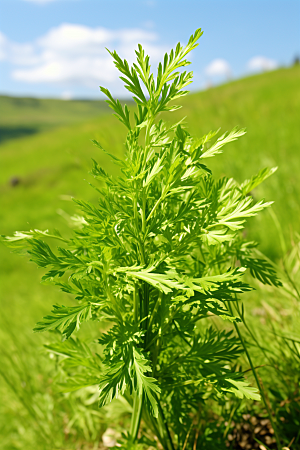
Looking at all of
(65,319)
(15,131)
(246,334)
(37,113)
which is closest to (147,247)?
(65,319)

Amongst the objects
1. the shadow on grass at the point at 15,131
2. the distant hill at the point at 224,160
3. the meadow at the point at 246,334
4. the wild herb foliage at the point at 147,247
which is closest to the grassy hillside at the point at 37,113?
the shadow on grass at the point at 15,131

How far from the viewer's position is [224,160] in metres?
4.23

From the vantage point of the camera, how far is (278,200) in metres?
3.10

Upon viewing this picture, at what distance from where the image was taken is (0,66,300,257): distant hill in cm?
298

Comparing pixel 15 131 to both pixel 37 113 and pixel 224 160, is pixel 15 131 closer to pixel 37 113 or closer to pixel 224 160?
pixel 37 113

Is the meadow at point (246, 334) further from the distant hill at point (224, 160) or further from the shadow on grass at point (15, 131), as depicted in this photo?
the shadow on grass at point (15, 131)

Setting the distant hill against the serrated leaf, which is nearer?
the serrated leaf

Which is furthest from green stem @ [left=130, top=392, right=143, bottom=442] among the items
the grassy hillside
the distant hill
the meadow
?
the grassy hillside

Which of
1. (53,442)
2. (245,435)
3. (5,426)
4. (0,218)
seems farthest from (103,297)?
(0,218)

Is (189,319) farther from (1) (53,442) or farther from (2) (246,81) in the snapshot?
(2) (246,81)

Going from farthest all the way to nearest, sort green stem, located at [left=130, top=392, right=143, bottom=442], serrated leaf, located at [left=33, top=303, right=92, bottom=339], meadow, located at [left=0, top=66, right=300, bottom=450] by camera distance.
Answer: meadow, located at [left=0, top=66, right=300, bottom=450]
green stem, located at [left=130, top=392, right=143, bottom=442]
serrated leaf, located at [left=33, top=303, right=92, bottom=339]

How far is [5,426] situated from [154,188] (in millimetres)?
1611

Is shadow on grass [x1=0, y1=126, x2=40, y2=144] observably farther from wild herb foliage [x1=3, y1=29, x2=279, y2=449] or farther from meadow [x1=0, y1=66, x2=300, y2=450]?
wild herb foliage [x1=3, y1=29, x2=279, y2=449]

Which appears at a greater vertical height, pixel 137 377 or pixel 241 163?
pixel 241 163
